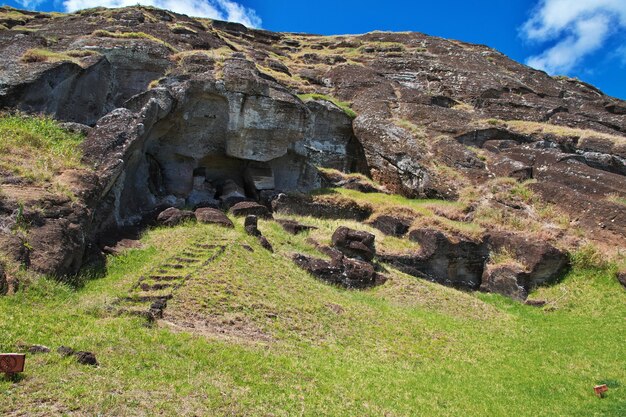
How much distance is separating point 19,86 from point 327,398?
2248cm

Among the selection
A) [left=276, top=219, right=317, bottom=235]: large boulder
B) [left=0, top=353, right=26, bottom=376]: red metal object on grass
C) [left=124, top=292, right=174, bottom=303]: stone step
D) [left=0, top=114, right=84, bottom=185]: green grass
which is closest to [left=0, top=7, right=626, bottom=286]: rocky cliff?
[left=0, top=114, right=84, bottom=185]: green grass

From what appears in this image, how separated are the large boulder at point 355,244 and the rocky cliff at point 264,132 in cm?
713

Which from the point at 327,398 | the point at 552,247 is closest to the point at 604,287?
the point at 552,247

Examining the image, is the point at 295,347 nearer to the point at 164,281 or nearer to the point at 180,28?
the point at 164,281

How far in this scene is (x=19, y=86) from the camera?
2406cm

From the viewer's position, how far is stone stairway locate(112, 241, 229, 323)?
12.3 m

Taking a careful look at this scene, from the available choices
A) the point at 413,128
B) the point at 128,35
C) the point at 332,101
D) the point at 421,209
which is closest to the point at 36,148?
the point at 128,35

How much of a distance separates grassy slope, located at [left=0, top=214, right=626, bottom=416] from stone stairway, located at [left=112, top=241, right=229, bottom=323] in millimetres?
354

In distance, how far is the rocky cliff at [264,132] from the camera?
2056 cm

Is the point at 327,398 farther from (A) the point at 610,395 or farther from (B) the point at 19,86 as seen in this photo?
(B) the point at 19,86

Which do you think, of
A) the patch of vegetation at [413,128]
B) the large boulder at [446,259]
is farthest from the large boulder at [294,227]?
the patch of vegetation at [413,128]

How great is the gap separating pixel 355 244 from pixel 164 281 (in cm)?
932

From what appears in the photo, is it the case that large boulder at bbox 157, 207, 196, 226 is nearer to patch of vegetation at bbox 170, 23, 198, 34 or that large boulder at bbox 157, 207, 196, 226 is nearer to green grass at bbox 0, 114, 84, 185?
green grass at bbox 0, 114, 84, 185

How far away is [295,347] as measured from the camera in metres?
12.3
